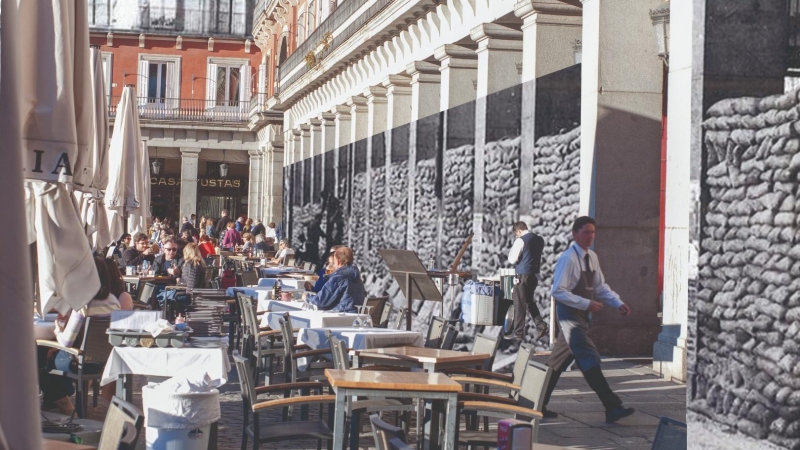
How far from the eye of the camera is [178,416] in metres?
7.88

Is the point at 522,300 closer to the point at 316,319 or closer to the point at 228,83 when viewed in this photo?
the point at 316,319

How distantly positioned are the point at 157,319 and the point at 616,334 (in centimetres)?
675

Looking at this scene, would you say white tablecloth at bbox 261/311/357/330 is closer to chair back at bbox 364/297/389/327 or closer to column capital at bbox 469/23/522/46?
chair back at bbox 364/297/389/327

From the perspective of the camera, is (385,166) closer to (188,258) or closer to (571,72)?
(188,258)

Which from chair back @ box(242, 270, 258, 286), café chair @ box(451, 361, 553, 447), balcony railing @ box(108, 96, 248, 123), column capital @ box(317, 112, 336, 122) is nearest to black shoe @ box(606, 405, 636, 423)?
café chair @ box(451, 361, 553, 447)

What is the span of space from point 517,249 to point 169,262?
6.63 metres

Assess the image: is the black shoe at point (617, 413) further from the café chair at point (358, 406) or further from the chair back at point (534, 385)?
the chair back at point (534, 385)

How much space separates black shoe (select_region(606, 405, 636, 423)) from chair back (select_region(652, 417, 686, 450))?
4.44 metres

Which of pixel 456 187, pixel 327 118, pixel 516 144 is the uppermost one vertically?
pixel 327 118

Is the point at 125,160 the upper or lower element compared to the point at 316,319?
upper

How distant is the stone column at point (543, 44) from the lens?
16.6 m

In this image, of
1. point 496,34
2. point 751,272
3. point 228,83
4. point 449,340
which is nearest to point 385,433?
point 751,272

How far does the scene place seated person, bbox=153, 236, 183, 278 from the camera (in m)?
19.2

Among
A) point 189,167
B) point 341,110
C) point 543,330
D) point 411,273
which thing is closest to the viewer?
point 411,273
